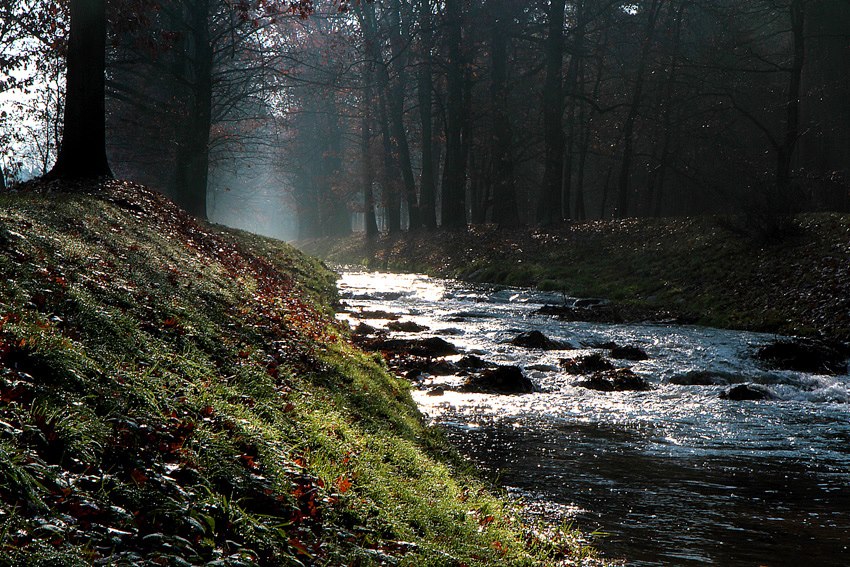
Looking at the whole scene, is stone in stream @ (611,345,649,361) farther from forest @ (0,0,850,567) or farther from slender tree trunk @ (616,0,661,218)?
slender tree trunk @ (616,0,661,218)

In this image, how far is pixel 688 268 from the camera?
20.2 metres

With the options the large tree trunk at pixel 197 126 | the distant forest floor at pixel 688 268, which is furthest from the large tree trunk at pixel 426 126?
the large tree trunk at pixel 197 126

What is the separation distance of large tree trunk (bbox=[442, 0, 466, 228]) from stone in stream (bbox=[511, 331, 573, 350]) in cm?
2010

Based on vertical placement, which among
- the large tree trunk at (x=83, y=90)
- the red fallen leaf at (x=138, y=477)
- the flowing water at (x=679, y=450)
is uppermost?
the large tree trunk at (x=83, y=90)

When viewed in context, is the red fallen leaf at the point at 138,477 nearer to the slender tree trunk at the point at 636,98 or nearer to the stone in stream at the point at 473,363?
the stone in stream at the point at 473,363

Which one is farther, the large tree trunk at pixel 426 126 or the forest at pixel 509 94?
the large tree trunk at pixel 426 126

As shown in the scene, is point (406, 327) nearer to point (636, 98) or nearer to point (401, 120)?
point (636, 98)

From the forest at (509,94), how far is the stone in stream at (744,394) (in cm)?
972

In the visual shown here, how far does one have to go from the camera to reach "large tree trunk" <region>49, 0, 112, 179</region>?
13.9m

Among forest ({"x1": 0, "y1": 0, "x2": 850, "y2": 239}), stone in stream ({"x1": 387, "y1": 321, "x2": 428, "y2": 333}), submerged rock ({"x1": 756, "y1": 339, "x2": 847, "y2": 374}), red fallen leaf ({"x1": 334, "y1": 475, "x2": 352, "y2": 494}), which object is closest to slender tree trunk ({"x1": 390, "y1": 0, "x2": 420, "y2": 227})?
forest ({"x1": 0, "y1": 0, "x2": 850, "y2": 239})

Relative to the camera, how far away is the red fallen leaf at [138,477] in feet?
12.6

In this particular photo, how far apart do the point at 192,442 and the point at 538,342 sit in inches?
412

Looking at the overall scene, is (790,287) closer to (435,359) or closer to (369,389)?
(435,359)

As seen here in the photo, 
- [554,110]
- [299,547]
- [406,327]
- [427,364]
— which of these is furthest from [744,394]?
[554,110]
